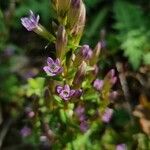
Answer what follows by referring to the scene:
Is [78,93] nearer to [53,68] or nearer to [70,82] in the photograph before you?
[70,82]

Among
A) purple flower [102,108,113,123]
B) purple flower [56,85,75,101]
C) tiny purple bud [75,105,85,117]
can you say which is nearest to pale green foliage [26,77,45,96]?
tiny purple bud [75,105,85,117]

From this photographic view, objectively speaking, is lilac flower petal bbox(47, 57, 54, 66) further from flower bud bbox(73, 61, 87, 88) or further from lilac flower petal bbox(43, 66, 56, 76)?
flower bud bbox(73, 61, 87, 88)

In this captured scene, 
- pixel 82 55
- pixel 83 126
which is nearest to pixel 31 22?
pixel 82 55

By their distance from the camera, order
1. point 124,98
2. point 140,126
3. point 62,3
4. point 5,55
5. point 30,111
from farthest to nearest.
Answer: point 5,55 → point 124,98 → point 140,126 → point 30,111 → point 62,3

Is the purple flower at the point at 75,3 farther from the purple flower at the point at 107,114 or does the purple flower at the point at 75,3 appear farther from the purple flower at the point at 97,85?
the purple flower at the point at 107,114

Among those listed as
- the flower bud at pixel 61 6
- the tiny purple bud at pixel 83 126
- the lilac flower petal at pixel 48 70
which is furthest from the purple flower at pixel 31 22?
the tiny purple bud at pixel 83 126

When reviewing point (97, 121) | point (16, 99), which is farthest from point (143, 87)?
point (16, 99)

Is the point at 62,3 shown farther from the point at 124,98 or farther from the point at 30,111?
the point at 124,98
